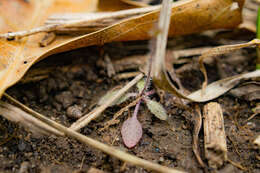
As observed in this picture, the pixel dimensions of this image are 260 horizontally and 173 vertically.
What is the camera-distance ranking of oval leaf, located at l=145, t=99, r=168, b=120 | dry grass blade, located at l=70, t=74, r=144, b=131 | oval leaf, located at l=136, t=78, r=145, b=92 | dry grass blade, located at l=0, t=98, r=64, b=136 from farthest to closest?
oval leaf, located at l=136, t=78, r=145, b=92
oval leaf, located at l=145, t=99, r=168, b=120
dry grass blade, located at l=70, t=74, r=144, b=131
dry grass blade, located at l=0, t=98, r=64, b=136

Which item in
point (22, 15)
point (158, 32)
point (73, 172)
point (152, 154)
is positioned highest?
point (158, 32)

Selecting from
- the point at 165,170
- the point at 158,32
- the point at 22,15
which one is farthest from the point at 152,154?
the point at 22,15

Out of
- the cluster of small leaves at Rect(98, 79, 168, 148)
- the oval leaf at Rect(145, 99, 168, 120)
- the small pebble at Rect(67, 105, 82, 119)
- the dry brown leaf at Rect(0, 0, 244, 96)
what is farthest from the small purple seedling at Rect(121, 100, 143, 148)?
the dry brown leaf at Rect(0, 0, 244, 96)

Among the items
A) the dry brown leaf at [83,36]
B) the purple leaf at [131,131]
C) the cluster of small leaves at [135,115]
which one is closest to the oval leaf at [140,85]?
the cluster of small leaves at [135,115]

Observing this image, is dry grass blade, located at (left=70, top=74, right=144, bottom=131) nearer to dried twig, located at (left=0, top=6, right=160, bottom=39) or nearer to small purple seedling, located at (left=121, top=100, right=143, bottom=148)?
small purple seedling, located at (left=121, top=100, right=143, bottom=148)

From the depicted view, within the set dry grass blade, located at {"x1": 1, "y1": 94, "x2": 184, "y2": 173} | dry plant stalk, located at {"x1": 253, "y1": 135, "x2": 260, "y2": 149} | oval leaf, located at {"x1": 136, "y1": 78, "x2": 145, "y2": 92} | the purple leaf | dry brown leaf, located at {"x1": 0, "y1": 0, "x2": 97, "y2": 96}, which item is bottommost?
the purple leaf

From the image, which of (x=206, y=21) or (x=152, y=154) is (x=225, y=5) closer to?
(x=206, y=21)

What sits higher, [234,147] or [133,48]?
[133,48]
